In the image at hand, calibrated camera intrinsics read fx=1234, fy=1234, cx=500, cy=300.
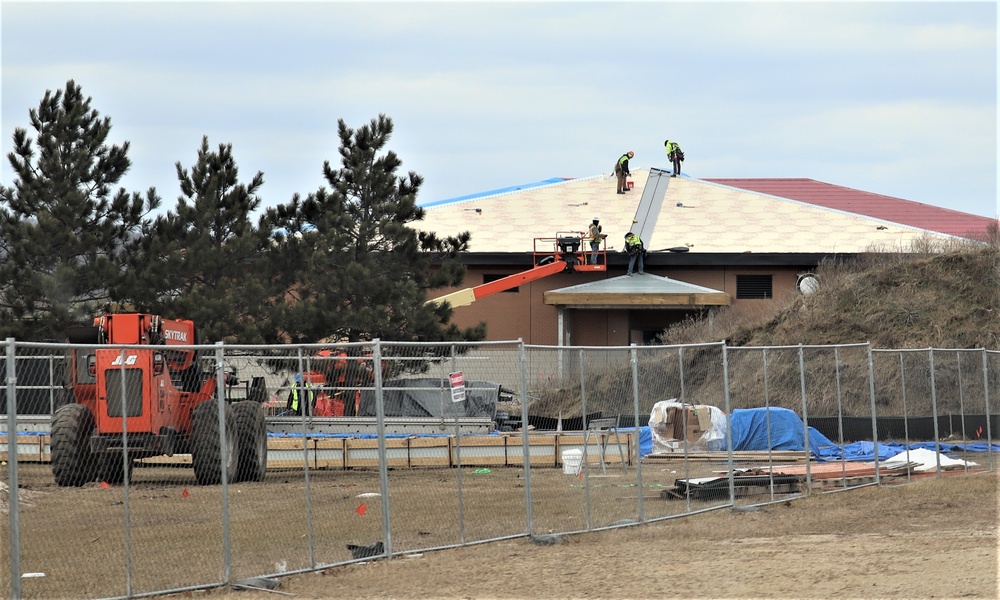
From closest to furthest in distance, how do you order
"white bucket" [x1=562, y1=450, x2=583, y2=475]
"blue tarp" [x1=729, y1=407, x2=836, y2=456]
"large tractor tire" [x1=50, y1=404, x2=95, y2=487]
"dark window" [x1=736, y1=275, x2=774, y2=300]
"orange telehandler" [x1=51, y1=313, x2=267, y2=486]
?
"white bucket" [x1=562, y1=450, x2=583, y2=475], "large tractor tire" [x1=50, y1=404, x2=95, y2=487], "orange telehandler" [x1=51, y1=313, x2=267, y2=486], "blue tarp" [x1=729, y1=407, x2=836, y2=456], "dark window" [x1=736, y1=275, x2=774, y2=300]

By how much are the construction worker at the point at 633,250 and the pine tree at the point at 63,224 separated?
1512 cm

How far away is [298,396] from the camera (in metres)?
19.0

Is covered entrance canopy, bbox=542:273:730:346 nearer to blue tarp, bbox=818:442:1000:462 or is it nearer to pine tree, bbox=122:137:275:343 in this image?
pine tree, bbox=122:137:275:343

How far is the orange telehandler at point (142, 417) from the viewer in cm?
A: 1702

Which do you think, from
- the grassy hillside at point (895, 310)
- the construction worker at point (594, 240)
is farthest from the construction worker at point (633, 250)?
the grassy hillside at point (895, 310)

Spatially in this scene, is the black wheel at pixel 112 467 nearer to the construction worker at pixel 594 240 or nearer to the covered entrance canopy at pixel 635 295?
the covered entrance canopy at pixel 635 295

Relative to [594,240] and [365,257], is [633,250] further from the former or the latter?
[365,257]

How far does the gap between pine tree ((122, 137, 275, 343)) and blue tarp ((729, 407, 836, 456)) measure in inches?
598

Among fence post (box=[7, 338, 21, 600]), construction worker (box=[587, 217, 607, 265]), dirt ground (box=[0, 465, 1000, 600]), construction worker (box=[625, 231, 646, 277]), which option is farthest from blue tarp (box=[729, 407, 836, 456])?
construction worker (box=[587, 217, 607, 265])

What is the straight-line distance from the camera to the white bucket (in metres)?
16.1

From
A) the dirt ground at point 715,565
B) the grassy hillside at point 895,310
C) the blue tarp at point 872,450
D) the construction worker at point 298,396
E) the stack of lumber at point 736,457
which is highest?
the grassy hillside at point 895,310

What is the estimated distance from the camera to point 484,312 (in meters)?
42.4

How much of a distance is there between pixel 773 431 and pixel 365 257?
1660cm

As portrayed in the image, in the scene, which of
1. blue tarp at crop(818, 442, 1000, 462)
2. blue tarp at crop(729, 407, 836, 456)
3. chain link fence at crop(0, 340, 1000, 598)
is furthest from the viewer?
blue tarp at crop(818, 442, 1000, 462)
